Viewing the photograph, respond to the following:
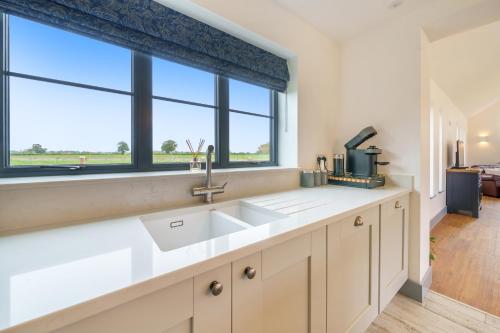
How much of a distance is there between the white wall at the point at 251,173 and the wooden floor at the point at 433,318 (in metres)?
1.18

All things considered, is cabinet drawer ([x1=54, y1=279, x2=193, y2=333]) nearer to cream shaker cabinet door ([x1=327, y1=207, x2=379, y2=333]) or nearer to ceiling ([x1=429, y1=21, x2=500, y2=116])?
cream shaker cabinet door ([x1=327, y1=207, x2=379, y2=333])

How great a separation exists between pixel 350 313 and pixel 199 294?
1.03 metres

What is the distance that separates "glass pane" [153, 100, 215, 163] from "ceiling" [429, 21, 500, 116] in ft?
9.49

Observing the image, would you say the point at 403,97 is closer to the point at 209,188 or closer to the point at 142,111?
the point at 209,188

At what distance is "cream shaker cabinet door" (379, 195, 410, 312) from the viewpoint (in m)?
1.45

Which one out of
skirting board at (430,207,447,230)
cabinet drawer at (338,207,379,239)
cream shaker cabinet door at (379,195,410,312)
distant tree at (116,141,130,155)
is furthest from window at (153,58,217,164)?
skirting board at (430,207,447,230)

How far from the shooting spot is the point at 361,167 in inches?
75.3

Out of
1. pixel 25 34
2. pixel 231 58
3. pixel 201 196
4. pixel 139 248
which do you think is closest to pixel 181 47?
pixel 231 58

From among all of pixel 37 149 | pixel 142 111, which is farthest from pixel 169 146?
pixel 37 149

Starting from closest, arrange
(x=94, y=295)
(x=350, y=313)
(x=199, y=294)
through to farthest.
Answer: (x=94, y=295)
(x=199, y=294)
(x=350, y=313)

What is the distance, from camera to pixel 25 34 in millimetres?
1009

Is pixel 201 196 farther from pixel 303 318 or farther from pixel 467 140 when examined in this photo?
pixel 467 140

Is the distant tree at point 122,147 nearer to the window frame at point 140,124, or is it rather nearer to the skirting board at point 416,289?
the window frame at point 140,124

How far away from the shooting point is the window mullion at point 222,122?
1626 millimetres
